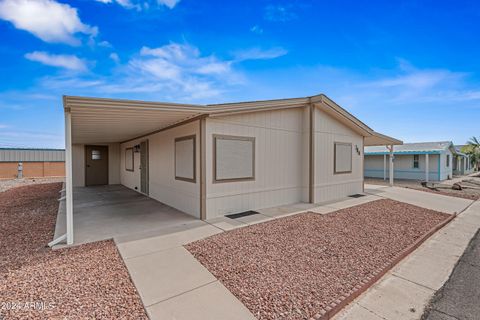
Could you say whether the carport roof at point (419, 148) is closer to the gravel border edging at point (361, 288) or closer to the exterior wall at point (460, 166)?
the exterior wall at point (460, 166)

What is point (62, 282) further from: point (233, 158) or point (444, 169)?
point (444, 169)

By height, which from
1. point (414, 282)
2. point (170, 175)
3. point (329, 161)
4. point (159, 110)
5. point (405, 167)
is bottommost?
point (414, 282)

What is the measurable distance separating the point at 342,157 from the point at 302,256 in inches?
258

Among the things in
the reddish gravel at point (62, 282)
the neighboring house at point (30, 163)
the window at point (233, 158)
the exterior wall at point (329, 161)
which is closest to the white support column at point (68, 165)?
the reddish gravel at point (62, 282)

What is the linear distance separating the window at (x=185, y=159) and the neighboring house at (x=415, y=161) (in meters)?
17.1

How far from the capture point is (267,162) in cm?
698

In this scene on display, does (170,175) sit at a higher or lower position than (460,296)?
higher

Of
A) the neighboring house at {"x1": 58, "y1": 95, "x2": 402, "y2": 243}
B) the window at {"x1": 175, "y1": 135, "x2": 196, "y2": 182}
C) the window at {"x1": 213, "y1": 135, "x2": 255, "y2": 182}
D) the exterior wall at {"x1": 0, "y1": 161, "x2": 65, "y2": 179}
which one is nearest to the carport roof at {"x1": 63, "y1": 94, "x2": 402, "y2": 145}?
the neighboring house at {"x1": 58, "y1": 95, "x2": 402, "y2": 243}

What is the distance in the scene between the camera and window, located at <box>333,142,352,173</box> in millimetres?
8789

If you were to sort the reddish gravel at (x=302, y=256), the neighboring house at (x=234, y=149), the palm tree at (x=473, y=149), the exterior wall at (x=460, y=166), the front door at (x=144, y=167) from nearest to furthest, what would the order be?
the reddish gravel at (x=302, y=256)
the neighboring house at (x=234, y=149)
the front door at (x=144, y=167)
the exterior wall at (x=460, y=166)
the palm tree at (x=473, y=149)

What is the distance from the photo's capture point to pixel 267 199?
277 inches

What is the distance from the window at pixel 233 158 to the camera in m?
5.86

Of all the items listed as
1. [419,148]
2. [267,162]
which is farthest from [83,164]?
[419,148]

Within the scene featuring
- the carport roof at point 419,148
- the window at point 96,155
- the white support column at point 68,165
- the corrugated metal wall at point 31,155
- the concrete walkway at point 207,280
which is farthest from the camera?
the corrugated metal wall at point 31,155
